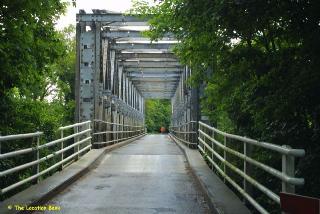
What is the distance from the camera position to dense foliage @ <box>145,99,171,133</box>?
318 ft

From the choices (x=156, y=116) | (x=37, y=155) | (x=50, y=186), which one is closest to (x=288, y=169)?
(x=50, y=186)

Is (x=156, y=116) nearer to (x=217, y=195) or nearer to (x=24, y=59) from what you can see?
(x=24, y=59)

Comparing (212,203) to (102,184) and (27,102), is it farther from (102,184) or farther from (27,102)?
(27,102)

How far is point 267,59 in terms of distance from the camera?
6.84m

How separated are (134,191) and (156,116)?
8944cm

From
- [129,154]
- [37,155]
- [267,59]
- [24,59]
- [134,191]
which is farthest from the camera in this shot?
[129,154]

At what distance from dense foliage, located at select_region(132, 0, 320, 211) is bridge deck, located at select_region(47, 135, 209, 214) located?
1.67 metres

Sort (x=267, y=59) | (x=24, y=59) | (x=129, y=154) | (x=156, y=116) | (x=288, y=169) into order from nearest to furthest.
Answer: (x=288, y=169), (x=267, y=59), (x=24, y=59), (x=129, y=154), (x=156, y=116)

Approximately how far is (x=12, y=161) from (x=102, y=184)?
1.78 m

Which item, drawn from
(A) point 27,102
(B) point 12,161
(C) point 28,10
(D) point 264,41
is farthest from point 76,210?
(A) point 27,102

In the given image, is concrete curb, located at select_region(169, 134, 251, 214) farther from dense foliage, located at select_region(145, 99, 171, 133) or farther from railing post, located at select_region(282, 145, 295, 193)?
dense foliage, located at select_region(145, 99, 171, 133)

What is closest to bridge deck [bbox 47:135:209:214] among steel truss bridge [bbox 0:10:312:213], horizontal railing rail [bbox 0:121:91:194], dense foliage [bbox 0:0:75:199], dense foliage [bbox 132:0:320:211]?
steel truss bridge [bbox 0:10:312:213]

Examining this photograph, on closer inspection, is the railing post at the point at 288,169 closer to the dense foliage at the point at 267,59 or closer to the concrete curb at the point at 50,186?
the dense foliage at the point at 267,59

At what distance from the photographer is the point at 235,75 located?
786 centimetres
